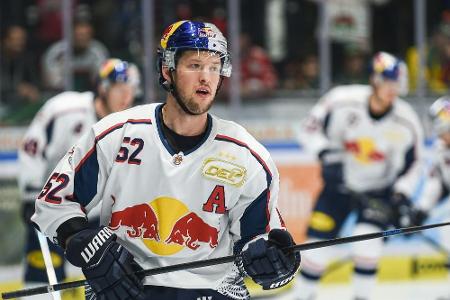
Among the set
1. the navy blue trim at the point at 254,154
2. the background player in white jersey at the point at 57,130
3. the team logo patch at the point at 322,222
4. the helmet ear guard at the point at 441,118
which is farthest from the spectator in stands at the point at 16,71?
the navy blue trim at the point at 254,154

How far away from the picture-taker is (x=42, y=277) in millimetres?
5082

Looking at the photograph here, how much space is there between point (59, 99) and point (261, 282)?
266 centimetres

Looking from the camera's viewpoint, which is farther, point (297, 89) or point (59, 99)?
point (297, 89)

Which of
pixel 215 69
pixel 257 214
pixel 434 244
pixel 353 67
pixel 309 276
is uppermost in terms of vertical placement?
pixel 215 69

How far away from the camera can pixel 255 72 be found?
23.1 feet

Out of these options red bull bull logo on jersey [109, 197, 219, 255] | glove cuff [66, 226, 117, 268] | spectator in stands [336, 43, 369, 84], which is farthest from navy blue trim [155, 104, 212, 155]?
spectator in stands [336, 43, 369, 84]

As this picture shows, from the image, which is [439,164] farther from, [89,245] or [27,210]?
[89,245]

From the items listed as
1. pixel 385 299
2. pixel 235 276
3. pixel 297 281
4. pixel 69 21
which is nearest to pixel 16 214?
pixel 69 21

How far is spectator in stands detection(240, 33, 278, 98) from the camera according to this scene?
274 inches

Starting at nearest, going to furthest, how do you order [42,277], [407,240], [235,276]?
1. [235,276]
2. [42,277]
3. [407,240]

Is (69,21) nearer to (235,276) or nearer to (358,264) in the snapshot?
(358,264)

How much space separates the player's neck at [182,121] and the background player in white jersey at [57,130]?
2.23 m

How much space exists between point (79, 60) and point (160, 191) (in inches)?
153

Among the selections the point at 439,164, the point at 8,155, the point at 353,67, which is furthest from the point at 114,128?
the point at 353,67
